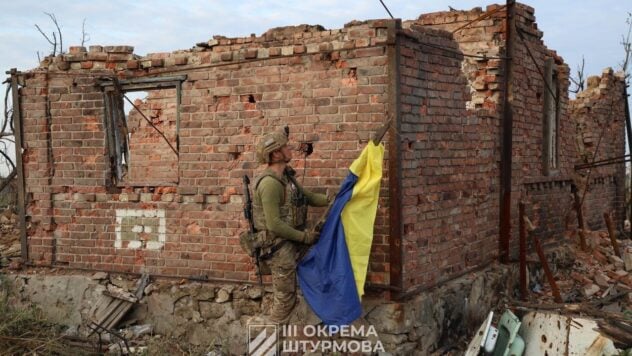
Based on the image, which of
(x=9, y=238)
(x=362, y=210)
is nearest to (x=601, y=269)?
(x=362, y=210)

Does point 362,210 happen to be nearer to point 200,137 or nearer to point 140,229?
point 200,137

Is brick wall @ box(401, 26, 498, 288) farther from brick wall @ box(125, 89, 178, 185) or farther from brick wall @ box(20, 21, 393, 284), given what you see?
brick wall @ box(125, 89, 178, 185)

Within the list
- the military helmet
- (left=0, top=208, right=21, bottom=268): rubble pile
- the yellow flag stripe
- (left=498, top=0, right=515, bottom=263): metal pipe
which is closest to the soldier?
the military helmet

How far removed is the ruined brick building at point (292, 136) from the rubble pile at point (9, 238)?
0.55 meters

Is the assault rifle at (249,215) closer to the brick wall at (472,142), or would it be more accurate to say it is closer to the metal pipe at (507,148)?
the brick wall at (472,142)

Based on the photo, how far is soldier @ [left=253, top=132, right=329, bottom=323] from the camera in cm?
538

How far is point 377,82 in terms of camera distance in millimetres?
5746

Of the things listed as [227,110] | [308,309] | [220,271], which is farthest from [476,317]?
[227,110]

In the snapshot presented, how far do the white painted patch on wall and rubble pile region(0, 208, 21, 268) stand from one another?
1.67 meters

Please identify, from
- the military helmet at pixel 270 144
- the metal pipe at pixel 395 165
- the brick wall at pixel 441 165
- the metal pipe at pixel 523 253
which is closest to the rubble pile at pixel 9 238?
the military helmet at pixel 270 144

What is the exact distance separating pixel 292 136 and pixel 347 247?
1300mm

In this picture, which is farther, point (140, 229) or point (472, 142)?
point (472, 142)

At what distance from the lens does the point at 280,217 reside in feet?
18.0

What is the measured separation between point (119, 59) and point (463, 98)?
3.78m
